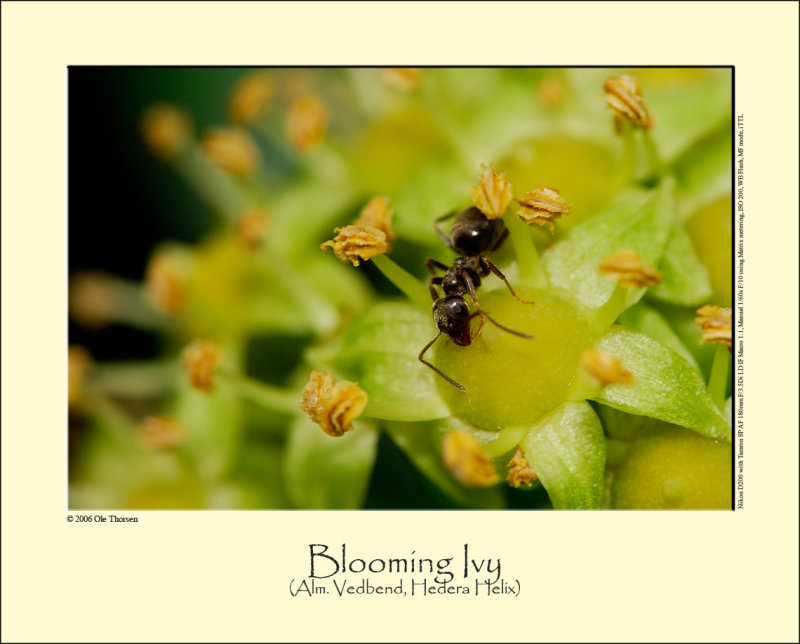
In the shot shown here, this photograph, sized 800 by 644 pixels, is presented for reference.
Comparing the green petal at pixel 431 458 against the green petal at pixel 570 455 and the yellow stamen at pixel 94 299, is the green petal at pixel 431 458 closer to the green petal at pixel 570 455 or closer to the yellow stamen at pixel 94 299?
the green petal at pixel 570 455

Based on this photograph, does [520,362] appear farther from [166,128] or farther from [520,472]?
[166,128]

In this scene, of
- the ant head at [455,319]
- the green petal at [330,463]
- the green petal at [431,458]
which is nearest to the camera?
the ant head at [455,319]

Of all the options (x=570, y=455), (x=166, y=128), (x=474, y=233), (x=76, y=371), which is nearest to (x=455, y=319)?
(x=474, y=233)

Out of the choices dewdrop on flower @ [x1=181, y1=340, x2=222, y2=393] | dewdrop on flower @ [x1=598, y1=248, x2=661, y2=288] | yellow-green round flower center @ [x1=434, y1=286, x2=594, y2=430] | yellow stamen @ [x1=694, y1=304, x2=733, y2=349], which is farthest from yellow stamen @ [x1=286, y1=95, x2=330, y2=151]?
yellow stamen @ [x1=694, y1=304, x2=733, y2=349]

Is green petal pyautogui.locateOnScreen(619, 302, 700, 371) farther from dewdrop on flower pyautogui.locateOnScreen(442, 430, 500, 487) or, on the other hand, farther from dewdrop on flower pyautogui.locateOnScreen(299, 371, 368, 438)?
dewdrop on flower pyautogui.locateOnScreen(299, 371, 368, 438)

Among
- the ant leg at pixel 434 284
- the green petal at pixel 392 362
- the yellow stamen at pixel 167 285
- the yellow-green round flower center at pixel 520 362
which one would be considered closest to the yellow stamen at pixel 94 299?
the yellow stamen at pixel 167 285

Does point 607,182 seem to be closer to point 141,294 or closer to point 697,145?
point 697,145
